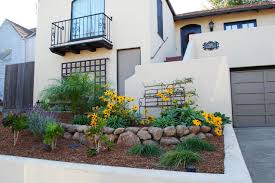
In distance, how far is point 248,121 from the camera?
9.41 m

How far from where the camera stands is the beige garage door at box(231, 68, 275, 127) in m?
9.27

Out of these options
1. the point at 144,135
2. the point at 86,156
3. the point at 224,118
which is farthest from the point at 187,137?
the point at 224,118

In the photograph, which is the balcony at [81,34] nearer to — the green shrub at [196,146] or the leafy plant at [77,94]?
the leafy plant at [77,94]

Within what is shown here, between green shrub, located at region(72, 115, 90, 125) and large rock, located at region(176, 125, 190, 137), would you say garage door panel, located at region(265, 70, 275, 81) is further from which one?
green shrub, located at region(72, 115, 90, 125)

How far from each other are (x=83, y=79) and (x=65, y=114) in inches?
44.4

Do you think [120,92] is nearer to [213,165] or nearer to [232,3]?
[213,165]

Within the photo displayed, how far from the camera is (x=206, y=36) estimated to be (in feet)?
33.9

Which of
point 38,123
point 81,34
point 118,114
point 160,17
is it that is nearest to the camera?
point 38,123

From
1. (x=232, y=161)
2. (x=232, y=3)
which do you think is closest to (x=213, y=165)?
(x=232, y=161)

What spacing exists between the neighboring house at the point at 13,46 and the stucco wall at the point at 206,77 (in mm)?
10713

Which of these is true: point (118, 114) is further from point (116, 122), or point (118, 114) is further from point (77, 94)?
point (77, 94)

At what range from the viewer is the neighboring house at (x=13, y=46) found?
15.3 m

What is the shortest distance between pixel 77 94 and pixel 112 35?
4251mm

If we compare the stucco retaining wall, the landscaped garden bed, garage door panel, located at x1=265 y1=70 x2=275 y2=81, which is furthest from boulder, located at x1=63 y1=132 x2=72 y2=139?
garage door panel, located at x1=265 y1=70 x2=275 y2=81
